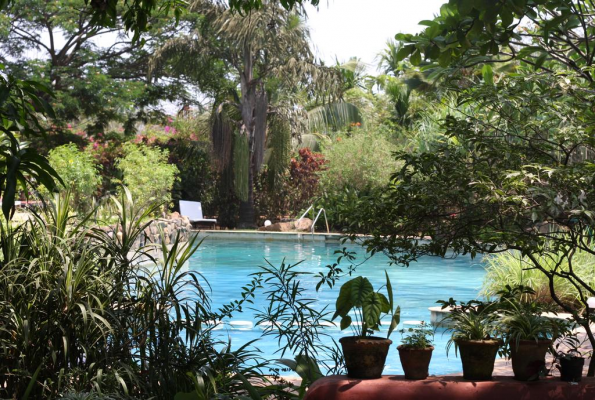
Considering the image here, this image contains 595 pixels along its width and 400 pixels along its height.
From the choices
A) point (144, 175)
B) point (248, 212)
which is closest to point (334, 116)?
point (248, 212)

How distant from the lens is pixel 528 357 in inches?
121

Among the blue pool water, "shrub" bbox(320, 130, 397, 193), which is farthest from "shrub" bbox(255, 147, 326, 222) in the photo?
the blue pool water

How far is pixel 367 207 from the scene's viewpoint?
3371 mm

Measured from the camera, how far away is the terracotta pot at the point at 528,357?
10.0 ft

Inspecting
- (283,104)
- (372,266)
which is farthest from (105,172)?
(372,266)

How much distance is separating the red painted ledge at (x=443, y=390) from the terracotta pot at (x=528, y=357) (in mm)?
46

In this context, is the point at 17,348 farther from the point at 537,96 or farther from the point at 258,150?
Answer: the point at 258,150

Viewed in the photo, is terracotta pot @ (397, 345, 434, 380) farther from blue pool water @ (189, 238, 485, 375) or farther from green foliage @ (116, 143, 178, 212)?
green foliage @ (116, 143, 178, 212)

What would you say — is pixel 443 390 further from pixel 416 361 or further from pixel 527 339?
pixel 527 339

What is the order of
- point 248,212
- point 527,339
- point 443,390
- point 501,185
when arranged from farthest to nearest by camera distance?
point 248,212, point 527,339, point 443,390, point 501,185

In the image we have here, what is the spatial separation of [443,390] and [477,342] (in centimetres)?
25

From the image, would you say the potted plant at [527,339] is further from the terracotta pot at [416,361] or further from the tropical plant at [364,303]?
the tropical plant at [364,303]

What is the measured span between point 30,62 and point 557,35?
58.7 ft

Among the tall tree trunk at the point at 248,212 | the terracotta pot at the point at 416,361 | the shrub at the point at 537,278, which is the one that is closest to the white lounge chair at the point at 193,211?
the tall tree trunk at the point at 248,212
